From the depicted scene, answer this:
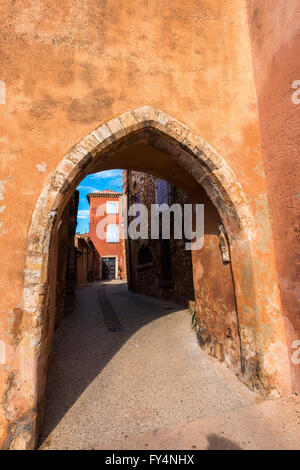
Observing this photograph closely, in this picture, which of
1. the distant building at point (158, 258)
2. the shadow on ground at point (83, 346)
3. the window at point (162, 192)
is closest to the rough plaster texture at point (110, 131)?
the shadow on ground at point (83, 346)

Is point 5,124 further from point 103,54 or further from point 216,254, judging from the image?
point 216,254

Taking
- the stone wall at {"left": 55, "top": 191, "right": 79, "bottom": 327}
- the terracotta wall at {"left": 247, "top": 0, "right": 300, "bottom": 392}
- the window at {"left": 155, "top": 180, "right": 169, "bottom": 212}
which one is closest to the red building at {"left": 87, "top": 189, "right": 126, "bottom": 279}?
the window at {"left": 155, "top": 180, "right": 169, "bottom": 212}

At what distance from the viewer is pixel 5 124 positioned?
234 cm

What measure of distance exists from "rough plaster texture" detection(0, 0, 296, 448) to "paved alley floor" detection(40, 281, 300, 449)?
1.21 ft

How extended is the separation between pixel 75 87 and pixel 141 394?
140 inches

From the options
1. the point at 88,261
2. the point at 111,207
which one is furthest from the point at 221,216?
the point at 111,207

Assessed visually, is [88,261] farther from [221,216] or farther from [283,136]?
[283,136]

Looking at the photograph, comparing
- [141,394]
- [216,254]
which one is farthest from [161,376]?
[216,254]

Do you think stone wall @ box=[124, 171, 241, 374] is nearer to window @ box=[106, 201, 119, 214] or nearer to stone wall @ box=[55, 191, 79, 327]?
stone wall @ box=[55, 191, 79, 327]

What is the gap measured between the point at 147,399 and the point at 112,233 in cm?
2112

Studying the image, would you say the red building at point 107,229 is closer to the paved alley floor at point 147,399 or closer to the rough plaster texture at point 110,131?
the paved alley floor at point 147,399

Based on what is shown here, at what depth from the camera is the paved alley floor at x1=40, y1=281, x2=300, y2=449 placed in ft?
6.60

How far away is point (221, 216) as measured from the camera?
3039mm

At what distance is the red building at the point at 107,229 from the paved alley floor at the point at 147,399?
702 inches
